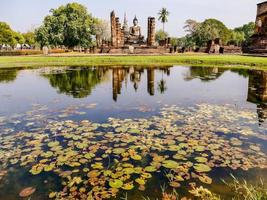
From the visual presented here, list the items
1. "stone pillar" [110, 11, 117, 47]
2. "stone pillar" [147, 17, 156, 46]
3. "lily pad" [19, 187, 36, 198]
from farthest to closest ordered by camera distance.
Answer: "stone pillar" [147, 17, 156, 46], "stone pillar" [110, 11, 117, 47], "lily pad" [19, 187, 36, 198]

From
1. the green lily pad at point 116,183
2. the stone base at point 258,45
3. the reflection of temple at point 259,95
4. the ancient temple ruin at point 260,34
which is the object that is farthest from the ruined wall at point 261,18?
the green lily pad at point 116,183

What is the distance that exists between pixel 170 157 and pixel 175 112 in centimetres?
342

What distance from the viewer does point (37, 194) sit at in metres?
3.88

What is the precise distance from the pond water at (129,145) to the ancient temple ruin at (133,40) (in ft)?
107

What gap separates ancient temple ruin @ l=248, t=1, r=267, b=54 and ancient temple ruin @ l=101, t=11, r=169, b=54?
1565cm

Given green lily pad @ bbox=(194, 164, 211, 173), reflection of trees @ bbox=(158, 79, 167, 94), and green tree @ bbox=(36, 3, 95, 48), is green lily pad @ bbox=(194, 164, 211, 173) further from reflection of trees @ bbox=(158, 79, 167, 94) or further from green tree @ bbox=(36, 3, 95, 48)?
green tree @ bbox=(36, 3, 95, 48)

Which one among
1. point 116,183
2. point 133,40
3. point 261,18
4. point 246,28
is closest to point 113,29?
point 133,40

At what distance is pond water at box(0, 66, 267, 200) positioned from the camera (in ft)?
13.5

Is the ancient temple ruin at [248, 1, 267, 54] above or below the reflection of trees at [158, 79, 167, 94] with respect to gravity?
above

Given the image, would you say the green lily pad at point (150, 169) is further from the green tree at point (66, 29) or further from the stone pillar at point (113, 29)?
the green tree at point (66, 29)

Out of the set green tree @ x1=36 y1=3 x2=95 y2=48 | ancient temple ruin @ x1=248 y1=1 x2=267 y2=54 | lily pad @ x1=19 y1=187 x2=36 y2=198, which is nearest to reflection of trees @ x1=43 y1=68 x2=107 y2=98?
lily pad @ x1=19 y1=187 x2=36 y2=198

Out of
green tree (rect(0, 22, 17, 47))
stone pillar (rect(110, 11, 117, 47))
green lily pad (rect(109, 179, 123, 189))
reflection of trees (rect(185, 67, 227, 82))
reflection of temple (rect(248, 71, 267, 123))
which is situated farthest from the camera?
green tree (rect(0, 22, 17, 47))

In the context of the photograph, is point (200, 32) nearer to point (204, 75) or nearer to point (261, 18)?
point (261, 18)

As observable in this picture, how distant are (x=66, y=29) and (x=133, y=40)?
15.5 meters
